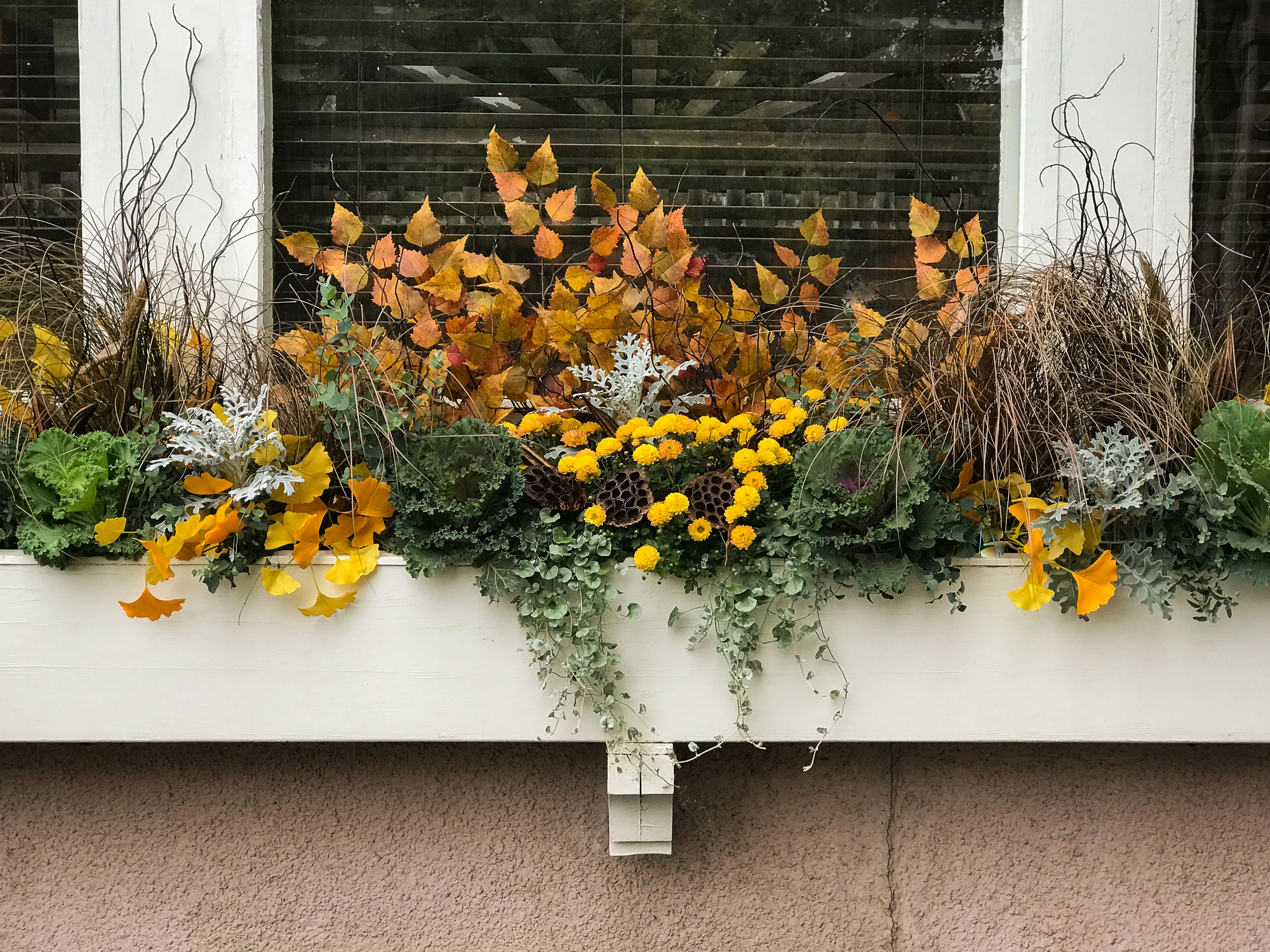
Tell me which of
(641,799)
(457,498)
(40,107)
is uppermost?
(40,107)

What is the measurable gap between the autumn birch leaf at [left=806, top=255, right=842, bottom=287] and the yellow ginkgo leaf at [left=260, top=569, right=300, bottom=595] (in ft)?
3.21

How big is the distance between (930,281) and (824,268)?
0.59 feet

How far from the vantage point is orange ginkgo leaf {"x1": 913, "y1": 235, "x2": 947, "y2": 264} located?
149 cm

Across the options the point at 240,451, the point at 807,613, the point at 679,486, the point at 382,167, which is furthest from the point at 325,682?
the point at 382,167

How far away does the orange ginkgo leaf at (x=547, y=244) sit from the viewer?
4.62ft

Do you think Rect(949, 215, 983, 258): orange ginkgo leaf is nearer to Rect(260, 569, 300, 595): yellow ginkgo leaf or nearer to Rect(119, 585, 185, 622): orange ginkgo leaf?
Rect(260, 569, 300, 595): yellow ginkgo leaf

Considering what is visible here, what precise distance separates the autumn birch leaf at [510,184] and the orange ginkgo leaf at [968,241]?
716mm

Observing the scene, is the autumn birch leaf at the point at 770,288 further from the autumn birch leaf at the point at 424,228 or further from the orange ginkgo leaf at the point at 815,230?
the autumn birch leaf at the point at 424,228

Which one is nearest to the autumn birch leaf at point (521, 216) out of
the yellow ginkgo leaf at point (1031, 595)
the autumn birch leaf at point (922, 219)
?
the autumn birch leaf at point (922, 219)

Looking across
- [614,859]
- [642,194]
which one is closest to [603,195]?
[642,194]

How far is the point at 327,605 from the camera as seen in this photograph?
1066 mm

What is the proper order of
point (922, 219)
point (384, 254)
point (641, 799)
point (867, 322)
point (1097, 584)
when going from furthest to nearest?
point (922, 219) < point (384, 254) < point (867, 322) < point (641, 799) < point (1097, 584)

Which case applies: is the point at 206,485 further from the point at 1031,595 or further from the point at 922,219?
the point at 922,219

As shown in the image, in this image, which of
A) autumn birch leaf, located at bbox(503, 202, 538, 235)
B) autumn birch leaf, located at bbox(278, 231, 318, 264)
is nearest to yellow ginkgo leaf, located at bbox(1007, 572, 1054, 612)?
autumn birch leaf, located at bbox(503, 202, 538, 235)
